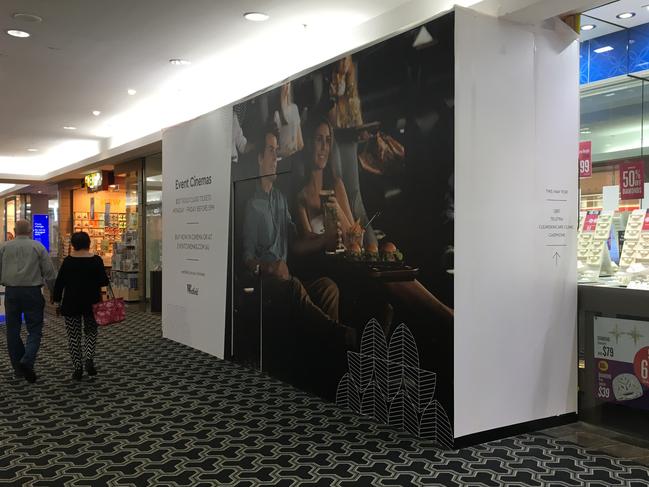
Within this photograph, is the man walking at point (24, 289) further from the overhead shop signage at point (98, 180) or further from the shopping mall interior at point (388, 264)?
the overhead shop signage at point (98, 180)

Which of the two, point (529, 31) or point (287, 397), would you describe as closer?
point (529, 31)

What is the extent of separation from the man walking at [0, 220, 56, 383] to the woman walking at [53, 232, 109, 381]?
0.22 metres

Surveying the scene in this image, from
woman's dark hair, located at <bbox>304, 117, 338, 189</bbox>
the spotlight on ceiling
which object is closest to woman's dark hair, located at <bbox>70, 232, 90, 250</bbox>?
the spotlight on ceiling

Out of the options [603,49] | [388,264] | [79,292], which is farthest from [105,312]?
[603,49]

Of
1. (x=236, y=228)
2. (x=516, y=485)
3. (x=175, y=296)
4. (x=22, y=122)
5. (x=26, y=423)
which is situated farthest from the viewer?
(x=22, y=122)

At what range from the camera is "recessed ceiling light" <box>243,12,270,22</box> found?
5660 millimetres

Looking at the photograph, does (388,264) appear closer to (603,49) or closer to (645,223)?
(645,223)

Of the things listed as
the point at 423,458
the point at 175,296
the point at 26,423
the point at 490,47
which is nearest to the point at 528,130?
the point at 490,47

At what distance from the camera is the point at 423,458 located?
418 cm

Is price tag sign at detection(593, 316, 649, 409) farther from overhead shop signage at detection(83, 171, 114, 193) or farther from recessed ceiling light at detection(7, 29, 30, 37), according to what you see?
overhead shop signage at detection(83, 171, 114, 193)

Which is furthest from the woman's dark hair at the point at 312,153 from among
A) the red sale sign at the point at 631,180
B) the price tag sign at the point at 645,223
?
the price tag sign at the point at 645,223

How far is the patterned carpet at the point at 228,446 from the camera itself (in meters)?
3.85

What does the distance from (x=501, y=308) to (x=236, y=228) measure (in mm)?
3589

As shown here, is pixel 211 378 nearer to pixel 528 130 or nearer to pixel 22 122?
pixel 528 130
